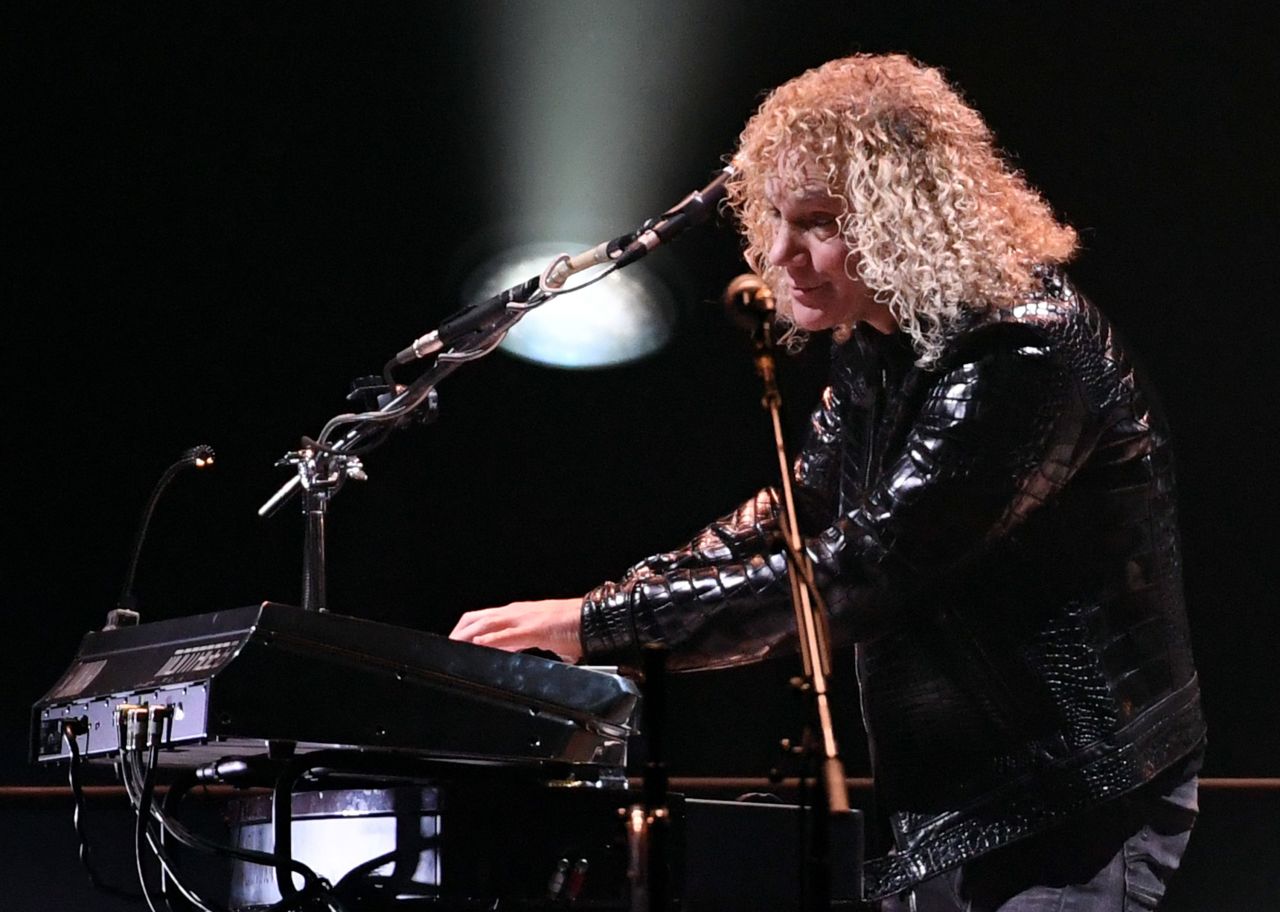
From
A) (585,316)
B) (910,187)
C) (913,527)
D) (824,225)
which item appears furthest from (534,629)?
(585,316)

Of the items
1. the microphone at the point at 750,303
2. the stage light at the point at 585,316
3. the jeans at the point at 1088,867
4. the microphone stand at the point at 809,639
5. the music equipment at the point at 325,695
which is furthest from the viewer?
the stage light at the point at 585,316

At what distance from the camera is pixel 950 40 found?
414 centimetres

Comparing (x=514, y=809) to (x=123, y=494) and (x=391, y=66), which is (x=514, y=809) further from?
(x=391, y=66)

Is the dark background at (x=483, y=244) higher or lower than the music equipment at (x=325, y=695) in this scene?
higher

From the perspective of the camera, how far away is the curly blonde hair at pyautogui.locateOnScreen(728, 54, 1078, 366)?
215 centimetres

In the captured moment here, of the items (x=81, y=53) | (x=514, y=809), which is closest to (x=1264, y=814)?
(x=514, y=809)

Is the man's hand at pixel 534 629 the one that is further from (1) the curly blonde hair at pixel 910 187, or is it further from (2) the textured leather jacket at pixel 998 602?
(1) the curly blonde hair at pixel 910 187

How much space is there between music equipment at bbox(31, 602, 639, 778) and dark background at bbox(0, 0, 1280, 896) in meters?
2.00

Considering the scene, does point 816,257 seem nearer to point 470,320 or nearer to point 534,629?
point 470,320

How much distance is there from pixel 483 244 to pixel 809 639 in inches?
107

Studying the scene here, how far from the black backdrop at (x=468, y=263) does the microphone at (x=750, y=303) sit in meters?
2.52

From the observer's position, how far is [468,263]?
4086mm

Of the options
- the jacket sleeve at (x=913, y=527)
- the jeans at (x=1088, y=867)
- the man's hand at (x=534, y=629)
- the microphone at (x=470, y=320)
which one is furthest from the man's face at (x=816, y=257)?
the jeans at (x=1088, y=867)

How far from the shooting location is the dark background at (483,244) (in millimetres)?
3961
